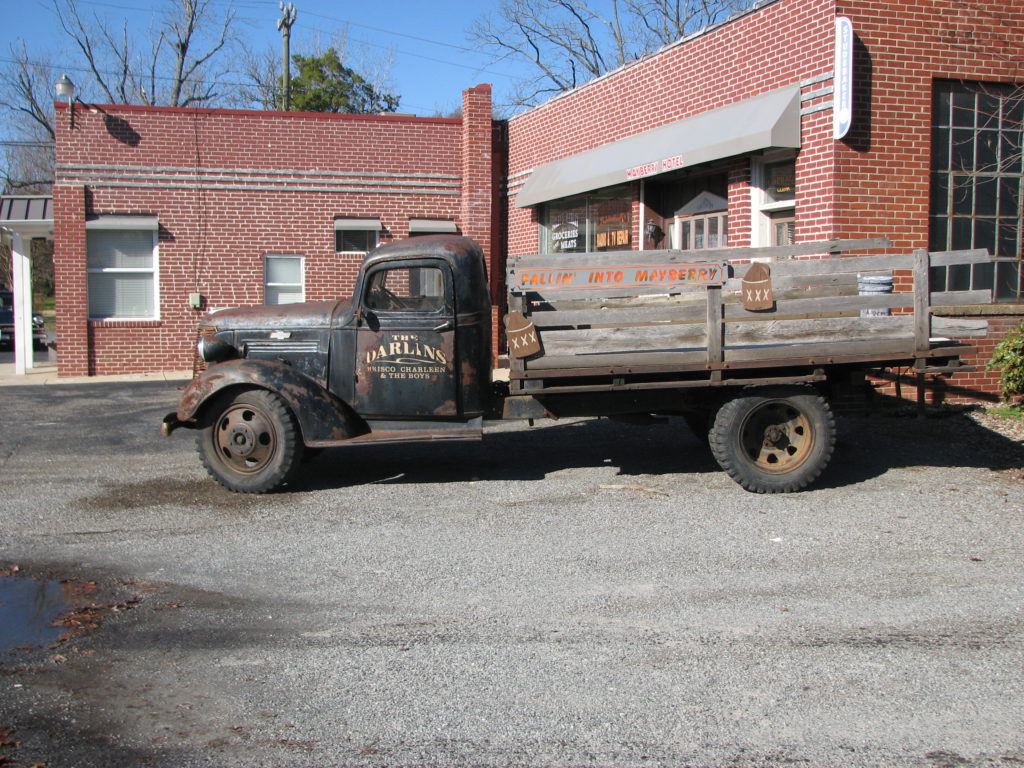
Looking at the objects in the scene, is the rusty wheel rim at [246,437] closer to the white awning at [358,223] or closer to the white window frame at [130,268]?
the white window frame at [130,268]

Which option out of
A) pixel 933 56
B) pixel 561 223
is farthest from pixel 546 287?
pixel 561 223

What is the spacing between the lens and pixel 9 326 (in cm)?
2688

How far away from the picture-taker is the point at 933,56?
10492 mm

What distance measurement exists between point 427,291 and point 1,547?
3.65 meters

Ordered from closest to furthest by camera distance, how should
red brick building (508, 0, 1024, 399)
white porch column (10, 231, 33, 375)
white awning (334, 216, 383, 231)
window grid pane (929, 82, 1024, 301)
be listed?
1. red brick building (508, 0, 1024, 399)
2. window grid pane (929, 82, 1024, 301)
3. white porch column (10, 231, 33, 375)
4. white awning (334, 216, 383, 231)

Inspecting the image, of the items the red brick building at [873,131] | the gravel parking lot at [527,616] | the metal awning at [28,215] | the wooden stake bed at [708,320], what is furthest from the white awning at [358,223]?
the wooden stake bed at [708,320]

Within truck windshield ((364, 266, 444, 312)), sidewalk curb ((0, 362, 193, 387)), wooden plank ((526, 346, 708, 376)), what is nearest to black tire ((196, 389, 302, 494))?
truck windshield ((364, 266, 444, 312))

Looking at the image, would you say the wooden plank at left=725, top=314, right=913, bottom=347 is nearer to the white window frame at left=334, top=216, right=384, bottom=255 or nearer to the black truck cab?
the black truck cab

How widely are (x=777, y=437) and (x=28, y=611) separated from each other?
5.52 metres

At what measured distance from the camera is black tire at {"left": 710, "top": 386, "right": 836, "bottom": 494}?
7.54 m

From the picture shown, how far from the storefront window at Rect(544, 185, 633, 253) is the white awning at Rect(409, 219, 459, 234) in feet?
7.75

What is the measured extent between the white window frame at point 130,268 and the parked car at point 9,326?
9.93m

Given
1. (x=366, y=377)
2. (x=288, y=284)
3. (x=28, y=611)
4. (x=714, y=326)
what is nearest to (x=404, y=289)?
(x=366, y=377)

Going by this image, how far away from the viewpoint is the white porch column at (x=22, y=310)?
17.8 m
